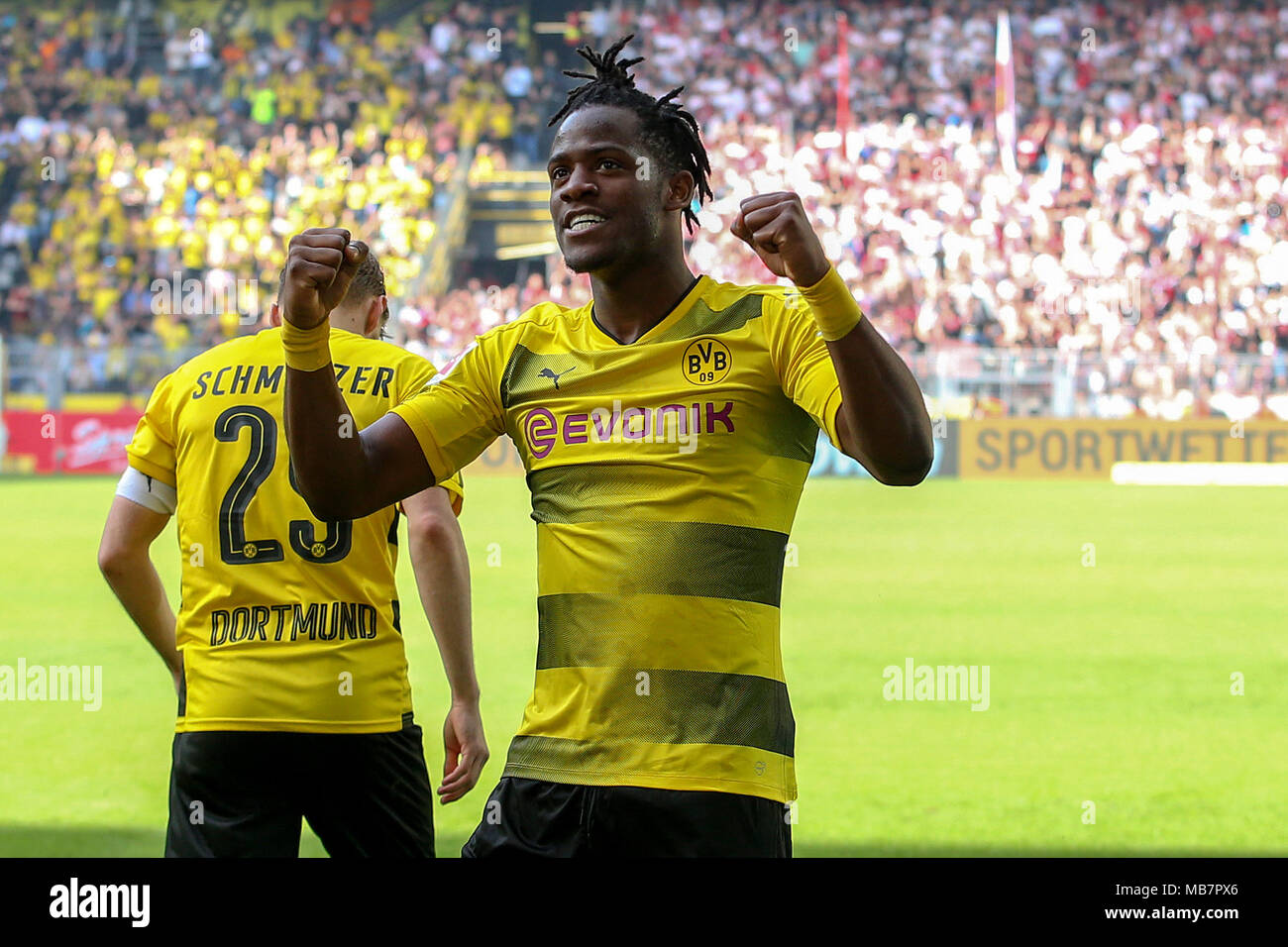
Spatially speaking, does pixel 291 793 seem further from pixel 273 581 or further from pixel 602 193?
pixel 602 193

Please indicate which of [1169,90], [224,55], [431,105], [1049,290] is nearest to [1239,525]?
[1049,290]

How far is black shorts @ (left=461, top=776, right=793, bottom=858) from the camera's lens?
227 centimetres

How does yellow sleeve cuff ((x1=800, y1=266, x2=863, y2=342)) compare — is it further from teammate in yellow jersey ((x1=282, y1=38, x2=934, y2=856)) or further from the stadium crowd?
the stadium crowd

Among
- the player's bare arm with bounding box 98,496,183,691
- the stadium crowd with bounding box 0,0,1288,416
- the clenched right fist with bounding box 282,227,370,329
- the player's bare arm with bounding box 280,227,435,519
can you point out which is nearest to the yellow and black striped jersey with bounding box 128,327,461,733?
the player's bare arm with bounding box 98,496,183,691

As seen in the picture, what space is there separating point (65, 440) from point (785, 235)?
19.2 meters

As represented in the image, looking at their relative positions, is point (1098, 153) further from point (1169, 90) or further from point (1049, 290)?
point (1049, 290)

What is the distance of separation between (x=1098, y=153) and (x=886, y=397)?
24.1m

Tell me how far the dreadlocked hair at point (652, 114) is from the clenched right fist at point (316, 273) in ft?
1.78

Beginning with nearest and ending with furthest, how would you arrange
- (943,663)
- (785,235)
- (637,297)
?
(785,235), (637,297), (943,663)

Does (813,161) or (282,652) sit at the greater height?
(813,161)

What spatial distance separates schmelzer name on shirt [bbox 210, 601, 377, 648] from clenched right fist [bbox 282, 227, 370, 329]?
0.88 meters

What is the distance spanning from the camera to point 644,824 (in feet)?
7.48

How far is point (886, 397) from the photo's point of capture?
85.2 inches

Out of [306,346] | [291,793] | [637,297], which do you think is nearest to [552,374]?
[637,297]
